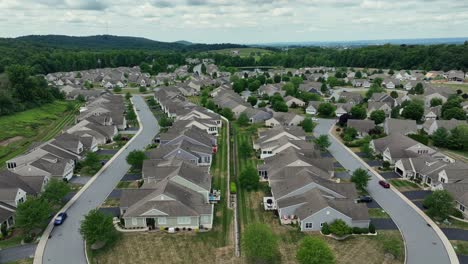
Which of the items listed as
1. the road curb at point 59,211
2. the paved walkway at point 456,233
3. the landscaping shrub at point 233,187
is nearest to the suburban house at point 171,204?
the landscaping shrub at point 233,187

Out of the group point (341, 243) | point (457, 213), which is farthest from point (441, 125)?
point (341, 243)

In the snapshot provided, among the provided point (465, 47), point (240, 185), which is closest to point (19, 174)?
point (240, 185)

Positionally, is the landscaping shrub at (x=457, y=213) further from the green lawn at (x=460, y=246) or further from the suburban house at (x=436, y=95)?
the suburban house at (x=436, y=95)

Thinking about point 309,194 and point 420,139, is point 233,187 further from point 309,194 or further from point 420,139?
point 420,139

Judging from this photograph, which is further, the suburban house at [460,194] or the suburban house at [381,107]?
the suburban house at [381,107]

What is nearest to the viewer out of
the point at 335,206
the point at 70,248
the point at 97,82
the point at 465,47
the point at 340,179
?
the point at 70,248

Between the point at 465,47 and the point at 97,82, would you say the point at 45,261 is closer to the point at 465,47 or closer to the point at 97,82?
the point at 97,82
